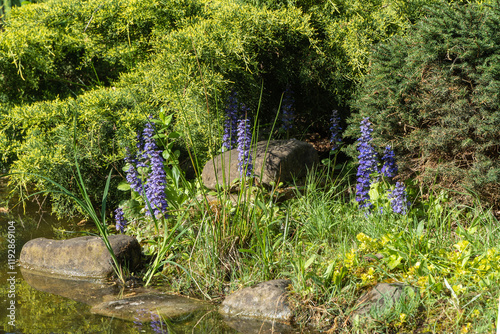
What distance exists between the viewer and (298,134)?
511 centimetres

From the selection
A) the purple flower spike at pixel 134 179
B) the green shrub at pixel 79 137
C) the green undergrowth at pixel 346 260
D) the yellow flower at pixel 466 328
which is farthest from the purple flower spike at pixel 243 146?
the yellow flower at pixel 466 328

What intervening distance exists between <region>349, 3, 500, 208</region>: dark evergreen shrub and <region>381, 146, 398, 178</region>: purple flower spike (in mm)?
65

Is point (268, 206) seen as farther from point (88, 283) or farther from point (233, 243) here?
point (88, 283)

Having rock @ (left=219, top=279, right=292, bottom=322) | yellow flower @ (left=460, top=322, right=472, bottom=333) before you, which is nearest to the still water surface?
rock @ (left=219, top=279, right=292, bottom=322)

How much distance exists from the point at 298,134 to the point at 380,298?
9.30 ft

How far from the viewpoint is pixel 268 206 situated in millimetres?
3533

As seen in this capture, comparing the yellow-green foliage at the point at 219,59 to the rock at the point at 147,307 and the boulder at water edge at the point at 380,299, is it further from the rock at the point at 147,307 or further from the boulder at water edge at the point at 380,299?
the boulder at water edge at the point at 380,299

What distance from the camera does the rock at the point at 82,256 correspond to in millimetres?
3254

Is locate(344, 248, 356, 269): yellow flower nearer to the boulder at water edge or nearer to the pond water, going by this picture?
the boulder at water edge

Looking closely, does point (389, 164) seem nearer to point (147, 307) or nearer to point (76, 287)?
point (147, 307)

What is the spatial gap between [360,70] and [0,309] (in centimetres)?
347

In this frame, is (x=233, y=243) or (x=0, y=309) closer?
(x=0, y=309)

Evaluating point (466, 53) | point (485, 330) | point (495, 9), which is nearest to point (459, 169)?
point (466, 53)

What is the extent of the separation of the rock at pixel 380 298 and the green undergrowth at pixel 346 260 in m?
0.03
